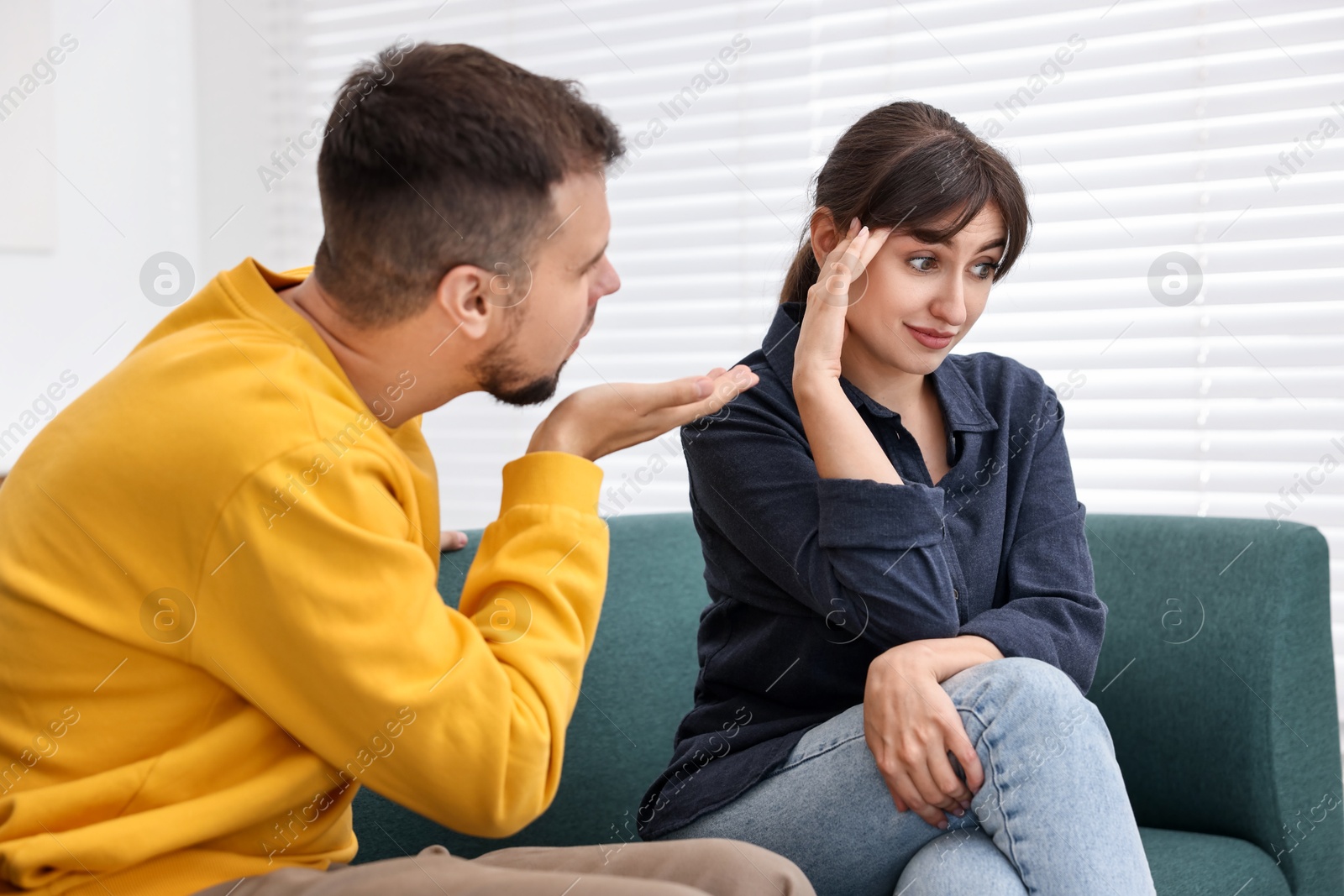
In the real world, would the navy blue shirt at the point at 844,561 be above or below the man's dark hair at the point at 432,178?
below

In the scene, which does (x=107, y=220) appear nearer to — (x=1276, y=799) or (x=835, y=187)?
(x=835, y=187)

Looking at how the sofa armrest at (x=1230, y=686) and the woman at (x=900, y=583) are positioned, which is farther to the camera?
the sofa armrest at (x=1230, y=686)

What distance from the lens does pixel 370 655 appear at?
842 mm

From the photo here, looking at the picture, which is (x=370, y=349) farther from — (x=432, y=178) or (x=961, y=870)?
(x=961, y=870)

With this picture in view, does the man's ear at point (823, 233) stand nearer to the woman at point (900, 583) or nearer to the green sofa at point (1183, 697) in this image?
the woman at point (900, 583)

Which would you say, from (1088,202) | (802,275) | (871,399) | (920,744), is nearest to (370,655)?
(920,744)

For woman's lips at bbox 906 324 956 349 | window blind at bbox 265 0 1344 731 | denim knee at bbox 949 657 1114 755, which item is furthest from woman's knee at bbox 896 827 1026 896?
window blind at bbox 265 0 1344 731

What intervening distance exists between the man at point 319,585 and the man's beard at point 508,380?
28mm

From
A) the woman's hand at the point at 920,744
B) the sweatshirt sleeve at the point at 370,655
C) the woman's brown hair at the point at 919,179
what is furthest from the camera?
the woman's brown hair at the point at 919,179

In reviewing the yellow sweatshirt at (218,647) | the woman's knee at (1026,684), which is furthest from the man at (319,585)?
the woman's knee at (1026,684)

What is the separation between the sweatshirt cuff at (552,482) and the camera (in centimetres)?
102

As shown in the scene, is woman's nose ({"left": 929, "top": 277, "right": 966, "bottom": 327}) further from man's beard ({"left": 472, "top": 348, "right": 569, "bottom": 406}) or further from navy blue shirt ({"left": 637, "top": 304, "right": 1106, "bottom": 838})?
man's beard ({"left": 472, "top": 348, "right": 569, "bottom": 406})

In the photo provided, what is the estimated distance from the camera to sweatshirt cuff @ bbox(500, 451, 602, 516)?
1.02 metres

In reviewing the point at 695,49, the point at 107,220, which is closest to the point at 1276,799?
the point at 695,49
